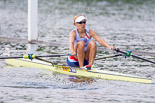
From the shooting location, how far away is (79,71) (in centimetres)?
1391

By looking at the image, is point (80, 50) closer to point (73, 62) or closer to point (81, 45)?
point (81, 45)

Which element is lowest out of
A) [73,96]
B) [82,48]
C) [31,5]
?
[73,96]

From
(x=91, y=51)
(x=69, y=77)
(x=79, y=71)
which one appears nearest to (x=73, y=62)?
(x=79, y=71)

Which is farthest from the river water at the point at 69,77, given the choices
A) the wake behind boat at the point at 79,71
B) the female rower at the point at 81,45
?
the female rower at the point at 81,45

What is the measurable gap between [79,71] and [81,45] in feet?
2.60

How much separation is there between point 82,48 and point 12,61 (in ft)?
10.6

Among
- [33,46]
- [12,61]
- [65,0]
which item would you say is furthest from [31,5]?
[65,0]

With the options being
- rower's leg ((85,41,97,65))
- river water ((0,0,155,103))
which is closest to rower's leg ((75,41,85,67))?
rower's leg ((85,41,97,65))

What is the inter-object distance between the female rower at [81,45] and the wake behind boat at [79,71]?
230mm

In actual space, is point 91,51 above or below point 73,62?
above

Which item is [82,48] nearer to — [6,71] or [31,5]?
[6,71]

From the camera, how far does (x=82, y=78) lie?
1359 centimetres

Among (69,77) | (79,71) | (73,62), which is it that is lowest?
(69,77)

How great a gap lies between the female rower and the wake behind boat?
230mm
